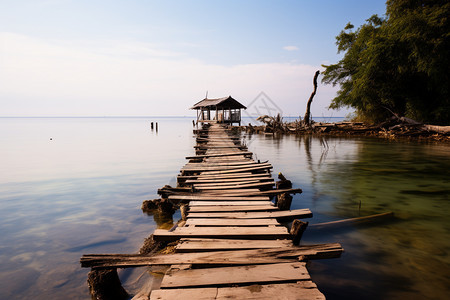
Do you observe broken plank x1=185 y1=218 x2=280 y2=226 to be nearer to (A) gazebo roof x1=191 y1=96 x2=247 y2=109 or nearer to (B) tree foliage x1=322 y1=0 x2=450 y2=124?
(B) tree foliage x1=322 y1=0 x2=450 y2=124

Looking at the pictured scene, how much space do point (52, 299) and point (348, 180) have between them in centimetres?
1148

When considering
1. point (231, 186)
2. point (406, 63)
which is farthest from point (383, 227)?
point (406, 63)

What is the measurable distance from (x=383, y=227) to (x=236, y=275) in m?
5.30

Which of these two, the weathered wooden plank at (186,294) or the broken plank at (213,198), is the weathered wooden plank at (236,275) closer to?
the weathered wooden plank at (186,294)

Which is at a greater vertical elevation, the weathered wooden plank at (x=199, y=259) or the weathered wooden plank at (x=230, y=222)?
the weathered wooden plank at (x=230, y=222)

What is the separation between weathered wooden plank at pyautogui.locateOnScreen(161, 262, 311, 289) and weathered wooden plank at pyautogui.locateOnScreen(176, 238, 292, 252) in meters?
0.48

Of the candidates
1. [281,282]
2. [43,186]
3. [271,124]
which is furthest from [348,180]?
[271,124]

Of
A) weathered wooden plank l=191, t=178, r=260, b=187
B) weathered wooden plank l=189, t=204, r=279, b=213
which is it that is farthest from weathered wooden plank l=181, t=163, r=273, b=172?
weathered wooden plank l=189, t=204, r=279, b=213

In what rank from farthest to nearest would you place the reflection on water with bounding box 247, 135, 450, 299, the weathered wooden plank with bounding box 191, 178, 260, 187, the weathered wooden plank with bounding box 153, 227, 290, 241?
1. the weathered wooden plank with bounding box 191, 178, 260, 187
2. the reflection on water with bounding box 247, 135, 450, 299
3. the weathered wooden plank with bounding box 153, 227, 290, 241

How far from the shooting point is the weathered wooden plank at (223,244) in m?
3.75

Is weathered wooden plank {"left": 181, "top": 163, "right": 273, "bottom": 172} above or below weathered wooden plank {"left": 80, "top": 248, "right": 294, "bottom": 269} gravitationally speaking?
above

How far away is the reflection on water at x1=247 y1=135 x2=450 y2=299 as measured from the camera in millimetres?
4562

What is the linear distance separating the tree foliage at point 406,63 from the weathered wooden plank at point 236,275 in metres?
26.6

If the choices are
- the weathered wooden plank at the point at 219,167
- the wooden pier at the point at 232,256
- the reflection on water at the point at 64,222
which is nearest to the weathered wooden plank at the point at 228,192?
the wooden pier at the point at 232,256
